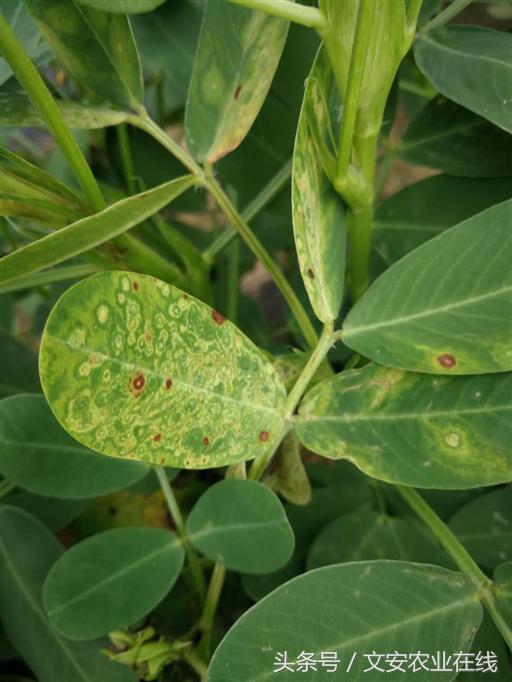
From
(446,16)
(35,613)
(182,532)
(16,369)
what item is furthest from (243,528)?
(446,16)

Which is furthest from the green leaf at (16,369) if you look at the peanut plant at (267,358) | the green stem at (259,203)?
the green stem at (259,203)

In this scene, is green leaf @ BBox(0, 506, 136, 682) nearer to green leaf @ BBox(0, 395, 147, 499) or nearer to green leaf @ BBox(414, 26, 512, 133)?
green leaf @ BBox(0, 395, 147, 499)

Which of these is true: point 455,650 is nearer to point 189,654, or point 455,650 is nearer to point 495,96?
point 189,654

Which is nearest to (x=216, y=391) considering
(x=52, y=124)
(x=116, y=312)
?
(x=116, y=312)

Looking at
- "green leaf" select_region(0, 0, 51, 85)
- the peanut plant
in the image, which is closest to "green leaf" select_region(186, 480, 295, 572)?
the peanut plant

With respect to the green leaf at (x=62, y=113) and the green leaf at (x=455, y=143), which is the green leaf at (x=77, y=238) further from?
the green leaf at (x=455, y=143)
